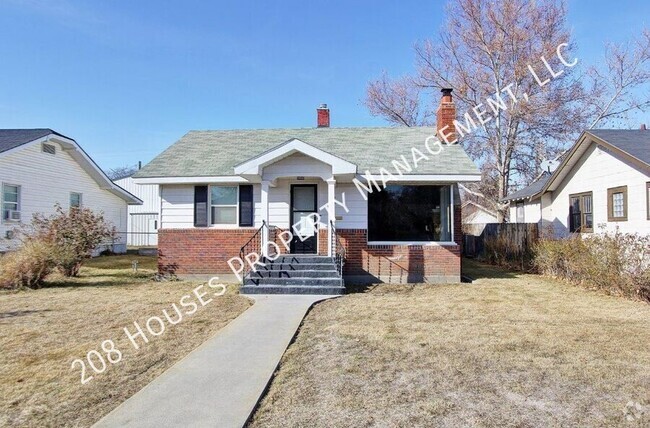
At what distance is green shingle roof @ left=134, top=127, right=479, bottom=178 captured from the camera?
12.1 m

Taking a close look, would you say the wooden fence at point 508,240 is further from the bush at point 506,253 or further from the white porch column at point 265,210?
the white porch column at point 265,210

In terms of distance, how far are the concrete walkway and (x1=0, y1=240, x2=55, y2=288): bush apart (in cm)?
734

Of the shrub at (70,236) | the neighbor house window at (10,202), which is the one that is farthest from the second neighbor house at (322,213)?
the neighbor house window at (10,202)

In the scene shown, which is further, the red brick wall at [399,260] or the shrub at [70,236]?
the shrub at [70,236]

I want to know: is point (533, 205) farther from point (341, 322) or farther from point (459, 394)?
point (459, 394)

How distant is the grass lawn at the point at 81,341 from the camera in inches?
155

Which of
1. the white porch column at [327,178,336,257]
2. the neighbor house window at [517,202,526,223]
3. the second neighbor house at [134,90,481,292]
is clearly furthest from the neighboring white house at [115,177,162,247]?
the neighbor house window at [517,202,526,223]

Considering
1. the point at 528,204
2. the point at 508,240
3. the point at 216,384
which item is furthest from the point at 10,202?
the point at 528,204

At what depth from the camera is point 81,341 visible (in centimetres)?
601

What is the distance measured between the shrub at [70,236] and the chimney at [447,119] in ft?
36.9

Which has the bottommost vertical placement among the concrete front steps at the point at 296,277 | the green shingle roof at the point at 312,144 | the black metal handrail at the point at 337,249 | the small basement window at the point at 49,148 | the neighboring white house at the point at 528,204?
the concrete front steps at the point at 296,277

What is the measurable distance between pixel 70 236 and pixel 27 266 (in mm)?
1899

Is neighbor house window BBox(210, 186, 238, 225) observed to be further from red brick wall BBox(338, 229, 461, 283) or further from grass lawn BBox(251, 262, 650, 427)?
grass lawn BBox(251, 262, 650, 427)

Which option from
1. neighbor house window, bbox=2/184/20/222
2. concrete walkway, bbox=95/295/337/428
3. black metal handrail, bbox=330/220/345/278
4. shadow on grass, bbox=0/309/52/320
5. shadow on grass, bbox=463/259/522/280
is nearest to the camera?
concrete walkway, bbox=95/295/337/428
